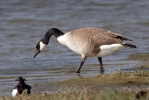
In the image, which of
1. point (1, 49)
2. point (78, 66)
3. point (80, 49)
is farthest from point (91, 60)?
point (1, 49)

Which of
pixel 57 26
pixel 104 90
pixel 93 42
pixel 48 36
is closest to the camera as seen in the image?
pixel 104 90

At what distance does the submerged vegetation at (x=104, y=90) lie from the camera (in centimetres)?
712

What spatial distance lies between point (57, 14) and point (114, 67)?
10.3m

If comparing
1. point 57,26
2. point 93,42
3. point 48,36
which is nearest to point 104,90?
point 93,42

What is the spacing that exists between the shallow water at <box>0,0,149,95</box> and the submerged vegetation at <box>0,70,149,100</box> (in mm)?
1229

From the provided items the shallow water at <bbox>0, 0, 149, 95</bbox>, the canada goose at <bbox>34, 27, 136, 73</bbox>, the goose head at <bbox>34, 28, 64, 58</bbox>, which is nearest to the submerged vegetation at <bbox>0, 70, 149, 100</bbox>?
the shallow water at <bbox>0, 0, 149, 95</bbox>

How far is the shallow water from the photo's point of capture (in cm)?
1215

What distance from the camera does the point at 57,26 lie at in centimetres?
1942

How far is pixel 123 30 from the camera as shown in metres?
18.0

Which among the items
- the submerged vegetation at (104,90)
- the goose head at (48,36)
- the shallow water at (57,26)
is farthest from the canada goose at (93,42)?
the submerged vegetation at (104,90)

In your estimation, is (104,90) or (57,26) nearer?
(104,90)

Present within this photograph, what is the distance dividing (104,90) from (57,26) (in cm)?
1171

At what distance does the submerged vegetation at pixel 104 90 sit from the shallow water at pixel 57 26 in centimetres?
123

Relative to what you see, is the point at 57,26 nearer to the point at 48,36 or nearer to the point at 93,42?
the point at 48,36
